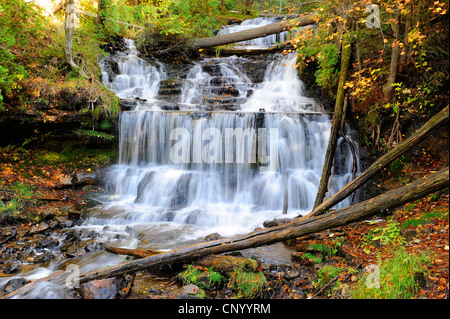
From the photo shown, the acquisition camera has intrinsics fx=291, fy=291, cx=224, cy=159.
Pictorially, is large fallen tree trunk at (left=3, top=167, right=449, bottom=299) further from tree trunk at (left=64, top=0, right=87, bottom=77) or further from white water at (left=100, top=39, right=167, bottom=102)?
tree trunk at (left=64, top=0, right=87, bottom=77)

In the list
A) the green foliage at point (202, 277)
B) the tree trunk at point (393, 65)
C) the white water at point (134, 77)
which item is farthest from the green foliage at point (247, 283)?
the white water at point (134, 77)

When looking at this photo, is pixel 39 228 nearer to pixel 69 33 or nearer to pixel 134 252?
pixel 134 252

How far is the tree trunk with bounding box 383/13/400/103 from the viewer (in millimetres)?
6320

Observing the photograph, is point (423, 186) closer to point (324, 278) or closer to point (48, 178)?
point (324, 278)

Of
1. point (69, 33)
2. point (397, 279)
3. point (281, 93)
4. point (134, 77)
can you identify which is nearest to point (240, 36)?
point (281, 93)

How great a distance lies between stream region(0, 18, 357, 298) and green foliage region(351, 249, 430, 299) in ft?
12.5

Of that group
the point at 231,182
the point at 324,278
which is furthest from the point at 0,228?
the point at 324,278

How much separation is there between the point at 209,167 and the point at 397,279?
695 cm

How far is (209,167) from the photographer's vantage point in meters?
9.82

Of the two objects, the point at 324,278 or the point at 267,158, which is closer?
the point at 324,278

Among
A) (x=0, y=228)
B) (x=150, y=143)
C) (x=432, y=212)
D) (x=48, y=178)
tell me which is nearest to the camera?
(x=432, y=212)

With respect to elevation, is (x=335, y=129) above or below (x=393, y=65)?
below

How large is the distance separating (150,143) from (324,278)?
7762 millimetres

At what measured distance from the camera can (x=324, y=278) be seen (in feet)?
13.9
